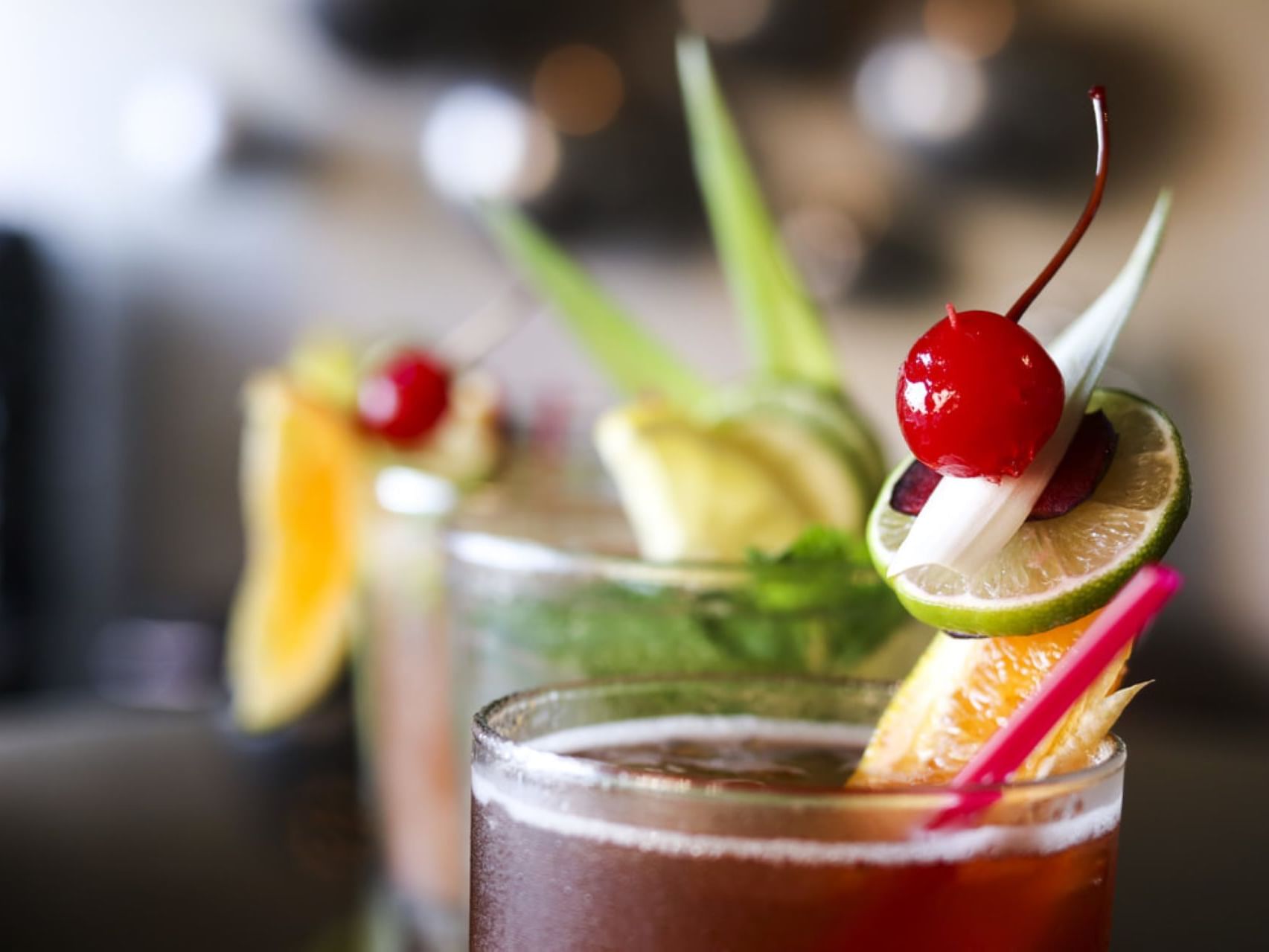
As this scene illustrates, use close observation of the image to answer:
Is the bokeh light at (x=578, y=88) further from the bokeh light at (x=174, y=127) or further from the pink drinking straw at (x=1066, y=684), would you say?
the pink drinking straw at (x=1066, y=684)

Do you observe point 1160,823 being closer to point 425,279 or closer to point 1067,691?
point 1067,691

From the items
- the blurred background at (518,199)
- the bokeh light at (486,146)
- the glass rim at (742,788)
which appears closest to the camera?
the glass rim at (742,788)

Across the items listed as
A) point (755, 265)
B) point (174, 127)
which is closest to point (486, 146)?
point (174, 127)

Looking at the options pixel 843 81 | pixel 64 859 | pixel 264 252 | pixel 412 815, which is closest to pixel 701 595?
pixel 412 815

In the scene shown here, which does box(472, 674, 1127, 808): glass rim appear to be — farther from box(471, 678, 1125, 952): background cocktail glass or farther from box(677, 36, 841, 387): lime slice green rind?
box(677, 36, 841, 387): lime slice green rind

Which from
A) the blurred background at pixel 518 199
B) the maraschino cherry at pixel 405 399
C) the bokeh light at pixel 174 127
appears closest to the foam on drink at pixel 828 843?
the maraschino cherry at pixel 405 399

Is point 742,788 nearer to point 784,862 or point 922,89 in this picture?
point 784,862

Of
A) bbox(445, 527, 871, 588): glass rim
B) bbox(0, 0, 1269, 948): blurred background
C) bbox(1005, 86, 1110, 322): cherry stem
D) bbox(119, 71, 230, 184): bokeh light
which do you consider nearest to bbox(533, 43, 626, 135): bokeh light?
bbox(0, 0, 1269, 948): blurred background
